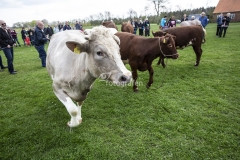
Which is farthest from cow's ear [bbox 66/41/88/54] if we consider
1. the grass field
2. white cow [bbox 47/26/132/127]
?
the grass field

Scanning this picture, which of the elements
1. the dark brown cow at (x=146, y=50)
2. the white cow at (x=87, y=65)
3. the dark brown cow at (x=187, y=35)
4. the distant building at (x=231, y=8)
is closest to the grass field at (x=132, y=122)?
the white cow at (x=87, y=65)

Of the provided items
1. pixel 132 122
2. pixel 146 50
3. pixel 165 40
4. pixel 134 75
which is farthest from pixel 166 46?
pixel 132 122

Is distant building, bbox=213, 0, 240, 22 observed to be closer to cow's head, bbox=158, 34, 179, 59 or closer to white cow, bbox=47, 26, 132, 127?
cow's head, bbox=158, 34, 179, 59

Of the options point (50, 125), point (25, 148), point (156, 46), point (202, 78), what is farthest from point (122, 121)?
point (202, 78)

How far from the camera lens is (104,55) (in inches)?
87.0

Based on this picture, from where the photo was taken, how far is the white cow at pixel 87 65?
2174 millimetres

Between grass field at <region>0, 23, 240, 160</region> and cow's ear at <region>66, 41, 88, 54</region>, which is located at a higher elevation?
cow's ear at <region>66, 41, 88, 54</region>

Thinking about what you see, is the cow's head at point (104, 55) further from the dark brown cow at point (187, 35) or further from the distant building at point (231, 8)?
the distant building at point (231, 8)

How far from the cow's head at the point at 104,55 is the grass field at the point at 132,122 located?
1.60 m

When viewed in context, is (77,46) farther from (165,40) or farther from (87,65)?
(165,40)

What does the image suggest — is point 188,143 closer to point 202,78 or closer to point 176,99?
point 176,99

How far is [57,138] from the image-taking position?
322 cm

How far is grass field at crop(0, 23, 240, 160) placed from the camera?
113 inches

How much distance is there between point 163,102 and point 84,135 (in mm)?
2427
